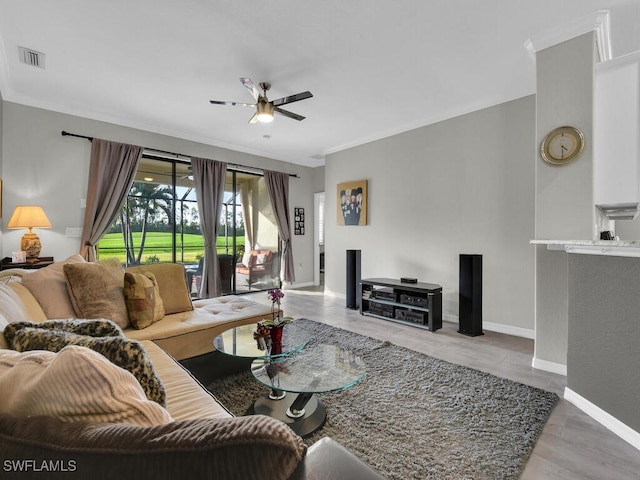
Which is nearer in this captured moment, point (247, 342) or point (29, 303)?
point (29, 303)

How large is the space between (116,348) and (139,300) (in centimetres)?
163

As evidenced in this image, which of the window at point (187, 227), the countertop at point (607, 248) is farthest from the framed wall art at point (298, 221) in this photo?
the countertop at point (607, 248)

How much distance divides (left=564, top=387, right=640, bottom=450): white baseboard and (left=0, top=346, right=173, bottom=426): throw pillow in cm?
245

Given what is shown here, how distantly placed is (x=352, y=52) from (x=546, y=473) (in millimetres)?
3231

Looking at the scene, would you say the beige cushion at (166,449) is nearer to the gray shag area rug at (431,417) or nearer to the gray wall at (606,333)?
the gray shag area rug at (431,417)

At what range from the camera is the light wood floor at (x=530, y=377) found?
5.04 feet

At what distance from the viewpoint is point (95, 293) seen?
219 centimetres

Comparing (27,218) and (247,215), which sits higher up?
(247,215)

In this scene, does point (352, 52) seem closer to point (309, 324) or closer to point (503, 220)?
point (503, 220)

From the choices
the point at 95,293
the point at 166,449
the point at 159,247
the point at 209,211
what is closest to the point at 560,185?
the point at 166,449

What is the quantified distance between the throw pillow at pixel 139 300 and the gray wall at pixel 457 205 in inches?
136

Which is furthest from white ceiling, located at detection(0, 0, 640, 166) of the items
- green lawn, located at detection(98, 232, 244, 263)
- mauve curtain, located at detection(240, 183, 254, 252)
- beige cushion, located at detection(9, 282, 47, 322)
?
beige cushion, located at detection(9, 282, 47, 322)

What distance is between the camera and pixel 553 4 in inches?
87.2

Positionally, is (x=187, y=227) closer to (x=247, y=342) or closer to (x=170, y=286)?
(x=170, y=286)
